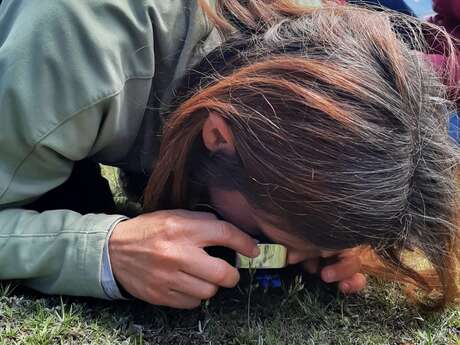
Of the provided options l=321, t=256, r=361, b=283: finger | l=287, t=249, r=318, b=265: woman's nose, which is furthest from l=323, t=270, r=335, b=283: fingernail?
l=287, t=249, r=318, b=265: woman's nose

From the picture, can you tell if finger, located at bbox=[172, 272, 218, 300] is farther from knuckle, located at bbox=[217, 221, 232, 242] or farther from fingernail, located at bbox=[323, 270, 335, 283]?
fingernail, located at bbox=[323, 270, 335, 283]

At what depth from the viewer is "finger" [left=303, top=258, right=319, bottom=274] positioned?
69.2 inches

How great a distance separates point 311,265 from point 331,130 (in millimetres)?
542

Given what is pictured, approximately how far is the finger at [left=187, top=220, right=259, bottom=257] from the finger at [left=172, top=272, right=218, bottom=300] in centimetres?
8

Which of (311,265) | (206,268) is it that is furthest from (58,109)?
Result: (311,265)

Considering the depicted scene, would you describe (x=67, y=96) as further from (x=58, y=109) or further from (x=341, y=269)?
(x=341, y=269)

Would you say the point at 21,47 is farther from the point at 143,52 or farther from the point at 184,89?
the point at 184,89

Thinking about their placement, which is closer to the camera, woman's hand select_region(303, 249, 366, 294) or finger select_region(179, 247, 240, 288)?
finger select_region(179, 247, 240, 288)

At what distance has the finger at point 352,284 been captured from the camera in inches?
69.1

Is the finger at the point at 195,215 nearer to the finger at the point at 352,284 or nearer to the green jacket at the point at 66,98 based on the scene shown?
the green jacket at the point at 66,98

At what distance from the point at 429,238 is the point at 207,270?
19.1 inches

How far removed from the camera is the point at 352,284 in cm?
Result: 176

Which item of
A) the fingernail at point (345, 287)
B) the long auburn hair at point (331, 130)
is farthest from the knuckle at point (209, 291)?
the fingernail at point (345, 287)

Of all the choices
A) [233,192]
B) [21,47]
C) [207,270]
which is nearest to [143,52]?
[21,47]
